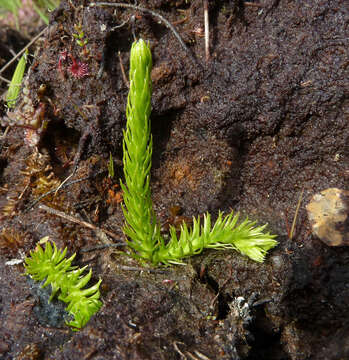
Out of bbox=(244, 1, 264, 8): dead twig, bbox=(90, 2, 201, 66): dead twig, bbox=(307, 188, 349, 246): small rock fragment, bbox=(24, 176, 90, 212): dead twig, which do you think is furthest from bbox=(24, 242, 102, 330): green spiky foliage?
bbox=(244, 1, 264, 8): dead twig

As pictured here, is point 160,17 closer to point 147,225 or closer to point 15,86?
point 15,86

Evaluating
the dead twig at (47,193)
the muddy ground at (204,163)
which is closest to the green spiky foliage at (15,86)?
the muddy ground at (204,163)

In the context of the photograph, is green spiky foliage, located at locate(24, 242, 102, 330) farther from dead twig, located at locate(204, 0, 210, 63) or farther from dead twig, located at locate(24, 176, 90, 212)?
dead twig, located at locate(204, 0, 210, 63)

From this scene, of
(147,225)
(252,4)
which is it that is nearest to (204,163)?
(147,225)

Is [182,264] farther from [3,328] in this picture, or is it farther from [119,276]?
[3,328]

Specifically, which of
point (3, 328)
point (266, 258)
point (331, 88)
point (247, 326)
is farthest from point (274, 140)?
point (3, 328)
